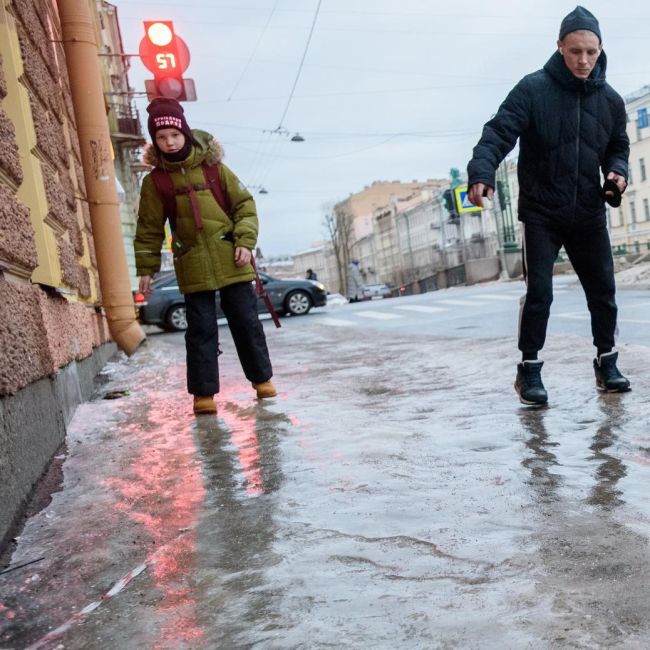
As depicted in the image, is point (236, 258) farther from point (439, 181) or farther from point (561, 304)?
point (439, 181)

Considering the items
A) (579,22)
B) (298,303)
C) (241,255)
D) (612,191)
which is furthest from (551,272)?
(298,303)

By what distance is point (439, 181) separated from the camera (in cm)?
12081

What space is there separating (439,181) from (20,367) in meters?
122

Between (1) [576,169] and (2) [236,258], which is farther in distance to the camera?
(2) [236,258]

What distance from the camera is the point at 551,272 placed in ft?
12.7

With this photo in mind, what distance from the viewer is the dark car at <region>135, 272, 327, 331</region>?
54.2ft

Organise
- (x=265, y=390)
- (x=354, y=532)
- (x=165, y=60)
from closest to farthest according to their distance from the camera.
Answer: (x=354, y=532), (x=265, y=390), (x=165, y=60)

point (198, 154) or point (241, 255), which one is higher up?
point (198, 154)

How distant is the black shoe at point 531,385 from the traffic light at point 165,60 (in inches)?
309

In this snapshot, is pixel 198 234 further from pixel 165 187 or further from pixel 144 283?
pixel 144 283

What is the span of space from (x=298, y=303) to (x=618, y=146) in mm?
14364

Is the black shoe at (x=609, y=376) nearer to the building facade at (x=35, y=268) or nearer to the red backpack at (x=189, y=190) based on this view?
the red backpack at (x=189, y=190)

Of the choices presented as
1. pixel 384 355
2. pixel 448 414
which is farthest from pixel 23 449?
pixel 384 355

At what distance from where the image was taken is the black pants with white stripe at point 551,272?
382cm
